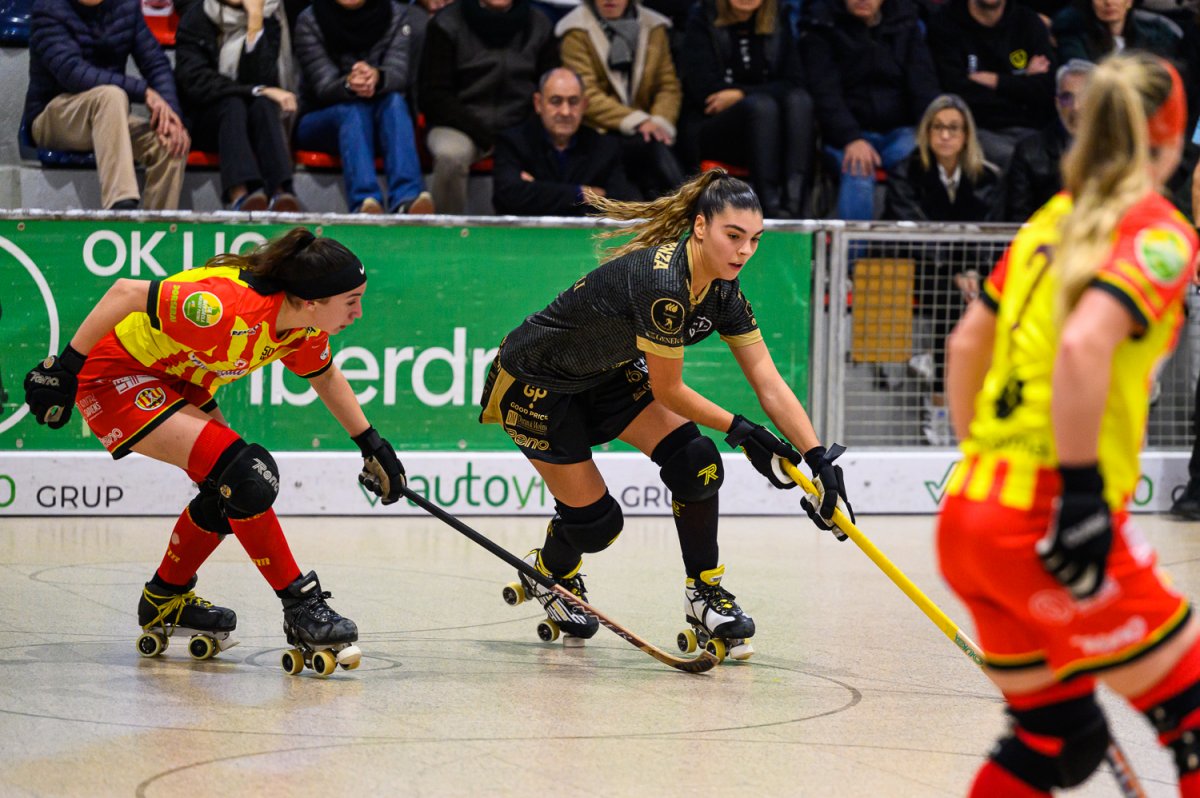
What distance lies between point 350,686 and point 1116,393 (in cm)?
250

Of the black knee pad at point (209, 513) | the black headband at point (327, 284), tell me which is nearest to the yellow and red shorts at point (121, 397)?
the black knee pad at point (209, 513)

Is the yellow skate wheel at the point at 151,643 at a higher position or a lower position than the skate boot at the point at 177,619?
lower

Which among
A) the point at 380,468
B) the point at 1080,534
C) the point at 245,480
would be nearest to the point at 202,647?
the point at 245,480

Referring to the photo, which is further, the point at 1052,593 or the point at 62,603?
the point at 62,603

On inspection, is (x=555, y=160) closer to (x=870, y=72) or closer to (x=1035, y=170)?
(x=870, y=72)

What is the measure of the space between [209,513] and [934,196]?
16.2 ft

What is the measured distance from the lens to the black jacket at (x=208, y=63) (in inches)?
318

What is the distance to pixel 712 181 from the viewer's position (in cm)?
441

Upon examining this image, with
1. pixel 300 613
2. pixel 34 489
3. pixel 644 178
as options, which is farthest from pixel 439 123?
pixel 300 613

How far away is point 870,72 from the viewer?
888 cm

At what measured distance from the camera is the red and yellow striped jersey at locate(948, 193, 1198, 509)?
2203mm

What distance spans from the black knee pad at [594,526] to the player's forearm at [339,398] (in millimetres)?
692

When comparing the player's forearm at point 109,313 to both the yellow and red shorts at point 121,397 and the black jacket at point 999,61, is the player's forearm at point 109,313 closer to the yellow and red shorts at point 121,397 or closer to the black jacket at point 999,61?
the yellow and red shorts at point 121,397

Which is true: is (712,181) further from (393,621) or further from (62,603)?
(62,603)
